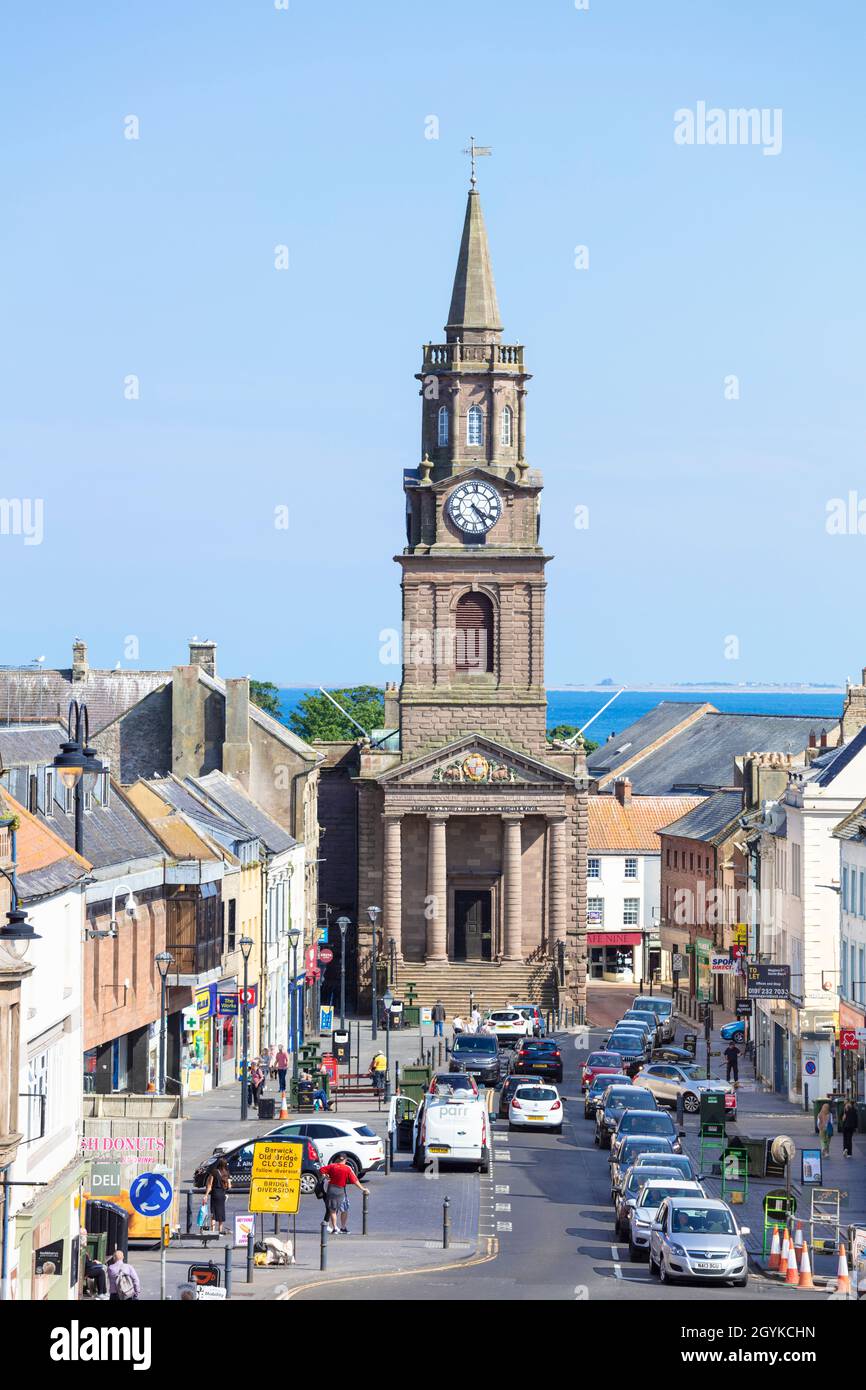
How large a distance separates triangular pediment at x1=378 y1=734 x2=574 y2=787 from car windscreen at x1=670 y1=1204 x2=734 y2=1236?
7188 centimetres

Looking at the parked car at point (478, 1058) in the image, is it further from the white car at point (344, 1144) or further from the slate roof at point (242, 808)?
the white car at point (344, 1144)

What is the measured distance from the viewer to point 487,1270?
130ft

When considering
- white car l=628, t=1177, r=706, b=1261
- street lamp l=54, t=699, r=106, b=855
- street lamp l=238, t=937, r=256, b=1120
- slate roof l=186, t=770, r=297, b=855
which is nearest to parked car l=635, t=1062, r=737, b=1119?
street lamp l=238, t=937, r=256, b=1120

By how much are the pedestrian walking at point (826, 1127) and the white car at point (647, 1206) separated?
668 inches

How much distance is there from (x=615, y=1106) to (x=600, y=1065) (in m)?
13.5

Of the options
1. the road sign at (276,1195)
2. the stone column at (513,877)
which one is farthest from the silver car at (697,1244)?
the stone column at (513,877)

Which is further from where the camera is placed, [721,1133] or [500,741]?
[500,741]

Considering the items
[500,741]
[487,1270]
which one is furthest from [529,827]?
[487,1270]

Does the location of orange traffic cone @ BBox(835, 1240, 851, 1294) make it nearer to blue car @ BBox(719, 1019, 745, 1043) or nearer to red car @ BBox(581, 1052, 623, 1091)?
red car @ BBox(581, 1052, 623, 1091)

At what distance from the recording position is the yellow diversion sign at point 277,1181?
40.4m
